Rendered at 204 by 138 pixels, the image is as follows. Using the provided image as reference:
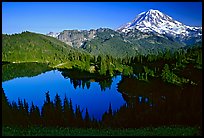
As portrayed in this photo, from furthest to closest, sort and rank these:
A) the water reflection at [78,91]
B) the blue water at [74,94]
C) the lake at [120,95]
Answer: the water reflection at [78,91] < the blue water at [74,94] < the lake at [120,95]

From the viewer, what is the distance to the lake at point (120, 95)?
5767cm

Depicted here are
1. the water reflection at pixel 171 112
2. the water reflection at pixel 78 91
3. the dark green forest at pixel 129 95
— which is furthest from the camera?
the water reflection at pixel 78 91

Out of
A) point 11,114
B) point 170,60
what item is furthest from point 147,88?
point 11,114

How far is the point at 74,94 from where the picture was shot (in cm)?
10500

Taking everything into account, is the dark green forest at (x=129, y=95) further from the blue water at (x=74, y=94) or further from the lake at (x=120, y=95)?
the blue water at (x=74, y=94)

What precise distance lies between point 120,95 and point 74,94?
55.7 ft

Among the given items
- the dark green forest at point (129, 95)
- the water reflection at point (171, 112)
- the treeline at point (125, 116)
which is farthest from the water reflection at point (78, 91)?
the treeline at point (125, 116)

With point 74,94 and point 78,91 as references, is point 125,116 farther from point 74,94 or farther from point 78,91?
point 78,91

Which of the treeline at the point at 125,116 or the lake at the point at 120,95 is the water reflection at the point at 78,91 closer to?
the lake at the point at 120,95

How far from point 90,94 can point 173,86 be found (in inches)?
1176

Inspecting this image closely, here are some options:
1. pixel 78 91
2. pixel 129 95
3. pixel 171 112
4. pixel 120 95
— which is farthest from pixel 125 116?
pixel 78 91

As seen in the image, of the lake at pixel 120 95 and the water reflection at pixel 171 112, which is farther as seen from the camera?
the lake at pixel 120 95

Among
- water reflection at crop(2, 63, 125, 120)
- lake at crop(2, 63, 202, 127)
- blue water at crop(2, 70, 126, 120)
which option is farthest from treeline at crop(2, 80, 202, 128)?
water reflection at crop(2, 63, 125, 120)

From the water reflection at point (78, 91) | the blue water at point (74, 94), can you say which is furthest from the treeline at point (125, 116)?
the water reflection at point (78, 91)
